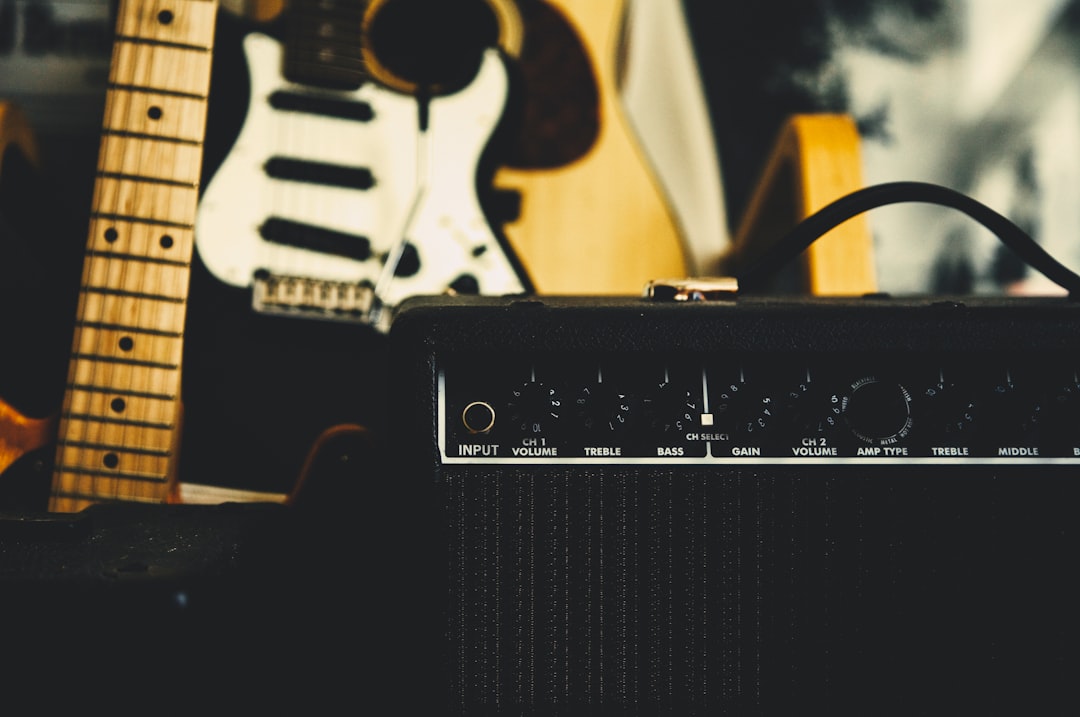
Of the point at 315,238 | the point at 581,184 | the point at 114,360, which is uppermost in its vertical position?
the point at 581,184

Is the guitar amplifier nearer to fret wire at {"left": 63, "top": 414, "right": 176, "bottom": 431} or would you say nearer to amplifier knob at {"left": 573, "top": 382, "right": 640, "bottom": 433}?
amplifier knob at {"left": 573, "top": 382, "right": 640, "bottom": 433}

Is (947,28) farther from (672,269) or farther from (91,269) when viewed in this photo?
(91,269)

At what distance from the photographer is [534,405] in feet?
1.41

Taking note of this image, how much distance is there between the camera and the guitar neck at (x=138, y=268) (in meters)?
0.61

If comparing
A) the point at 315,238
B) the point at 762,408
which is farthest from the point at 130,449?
the point at 762,408

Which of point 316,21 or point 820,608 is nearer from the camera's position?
point 820,608

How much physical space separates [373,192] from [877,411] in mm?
524

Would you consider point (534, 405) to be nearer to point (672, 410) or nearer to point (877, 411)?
point (672, 410)

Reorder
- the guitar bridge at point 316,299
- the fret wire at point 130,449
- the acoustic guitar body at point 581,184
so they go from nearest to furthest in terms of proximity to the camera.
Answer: the fret wire at point 130,449 < the guitar bridge at point 316,299 < the acoustic guitar body at point 581,184

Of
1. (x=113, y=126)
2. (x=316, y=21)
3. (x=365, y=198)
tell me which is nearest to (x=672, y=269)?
(x=365, y=198)

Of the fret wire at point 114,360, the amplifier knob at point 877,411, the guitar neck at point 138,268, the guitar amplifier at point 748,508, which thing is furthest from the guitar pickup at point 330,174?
the amplifier knob at point 877,411

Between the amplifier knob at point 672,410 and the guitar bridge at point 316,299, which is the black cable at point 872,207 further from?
the guitar bridge at point 316,299

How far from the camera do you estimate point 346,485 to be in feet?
1.91

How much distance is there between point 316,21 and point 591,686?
669 mm
